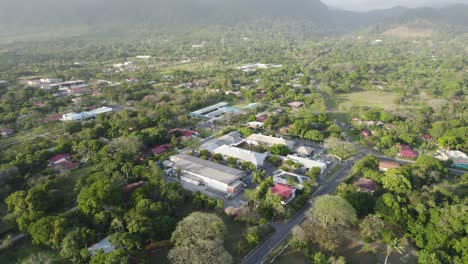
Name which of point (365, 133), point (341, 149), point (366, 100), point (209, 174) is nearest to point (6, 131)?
point (209, 174)

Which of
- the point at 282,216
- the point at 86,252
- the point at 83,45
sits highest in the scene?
the point at 86,252

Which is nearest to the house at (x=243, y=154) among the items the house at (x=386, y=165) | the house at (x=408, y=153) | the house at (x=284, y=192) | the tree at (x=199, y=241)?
the house at (x=284, y=192)

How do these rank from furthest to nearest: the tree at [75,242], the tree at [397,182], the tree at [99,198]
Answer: the tree at [397,182] → the tree at [99,198] → the tree at [75,242]

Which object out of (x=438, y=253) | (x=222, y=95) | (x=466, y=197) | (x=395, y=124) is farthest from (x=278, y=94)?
(x=438, y=253)

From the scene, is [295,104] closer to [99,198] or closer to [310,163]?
[310,163]

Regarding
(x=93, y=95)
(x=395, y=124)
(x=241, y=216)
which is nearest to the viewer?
(x=241, y=216)

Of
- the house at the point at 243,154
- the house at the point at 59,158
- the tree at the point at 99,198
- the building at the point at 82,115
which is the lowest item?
the building at the point at 82,115

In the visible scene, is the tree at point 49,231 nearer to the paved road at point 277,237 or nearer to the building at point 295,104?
the paved road at point 277,237

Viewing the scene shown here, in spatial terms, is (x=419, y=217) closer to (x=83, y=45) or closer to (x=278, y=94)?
(x=278, y=94)
